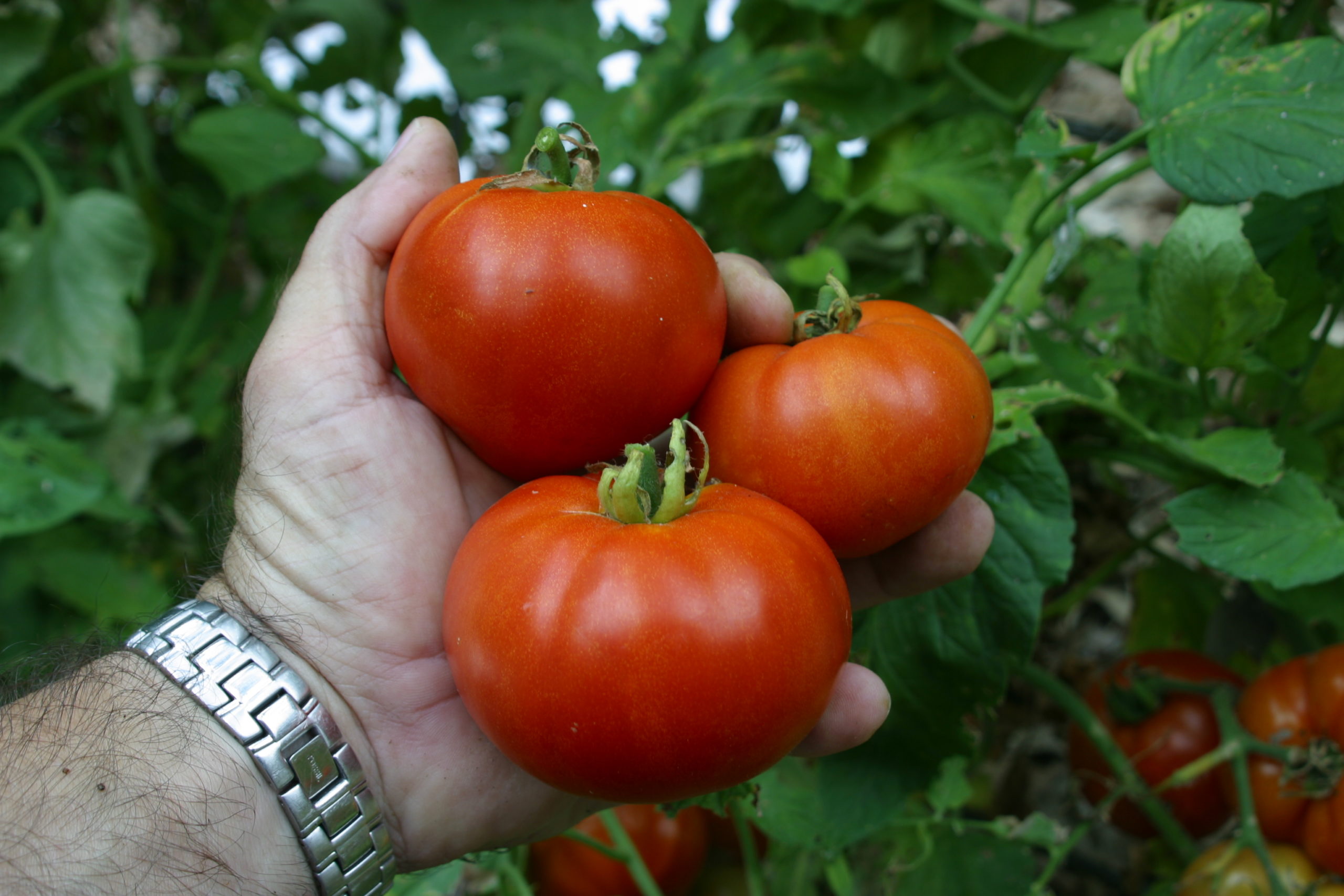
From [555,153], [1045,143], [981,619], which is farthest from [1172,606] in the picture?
[555,153]

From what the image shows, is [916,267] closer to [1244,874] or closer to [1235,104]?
[1235,104]

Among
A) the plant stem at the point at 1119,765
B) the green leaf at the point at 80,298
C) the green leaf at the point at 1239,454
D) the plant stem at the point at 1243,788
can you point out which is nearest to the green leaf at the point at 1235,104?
the green leaf at the point at 1239,454

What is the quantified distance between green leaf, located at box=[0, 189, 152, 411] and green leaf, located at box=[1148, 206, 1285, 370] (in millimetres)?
1751

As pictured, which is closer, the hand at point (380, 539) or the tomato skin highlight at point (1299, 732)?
the hand at point (380, 539)

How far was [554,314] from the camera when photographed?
78 cm

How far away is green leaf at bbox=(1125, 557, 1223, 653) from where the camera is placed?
1491mm

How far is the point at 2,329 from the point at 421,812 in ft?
4.69

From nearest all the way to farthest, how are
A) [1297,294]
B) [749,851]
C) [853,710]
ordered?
1. [853,710]
2. [1297,294]
3. [749,851]

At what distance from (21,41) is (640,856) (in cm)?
198

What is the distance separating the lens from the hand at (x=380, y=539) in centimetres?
98

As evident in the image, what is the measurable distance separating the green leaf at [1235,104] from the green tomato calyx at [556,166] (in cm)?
58

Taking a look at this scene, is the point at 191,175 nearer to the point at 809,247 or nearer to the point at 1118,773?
the point at 809,247

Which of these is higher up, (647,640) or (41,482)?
(647,640)

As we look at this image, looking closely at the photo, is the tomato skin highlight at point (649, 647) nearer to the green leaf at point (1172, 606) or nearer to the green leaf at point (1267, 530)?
the green leaf at point (1267, 530)
